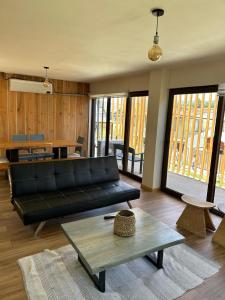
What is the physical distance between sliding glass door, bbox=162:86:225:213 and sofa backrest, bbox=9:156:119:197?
130 cm

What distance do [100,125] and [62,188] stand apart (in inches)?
138

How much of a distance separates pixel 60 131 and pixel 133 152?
2.33 m

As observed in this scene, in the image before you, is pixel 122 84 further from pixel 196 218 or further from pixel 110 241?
pixel 110 241

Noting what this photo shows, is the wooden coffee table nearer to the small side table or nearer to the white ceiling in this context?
the small side table

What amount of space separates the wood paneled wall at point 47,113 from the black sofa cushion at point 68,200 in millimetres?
3316

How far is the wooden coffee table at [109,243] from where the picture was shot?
1688mm

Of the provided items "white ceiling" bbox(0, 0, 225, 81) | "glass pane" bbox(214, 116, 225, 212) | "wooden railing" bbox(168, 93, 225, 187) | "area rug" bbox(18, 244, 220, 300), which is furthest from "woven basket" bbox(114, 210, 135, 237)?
"wooden railing" bbox(168, 93, 225, 187)

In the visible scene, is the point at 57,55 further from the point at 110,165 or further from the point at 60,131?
the point at 60,131

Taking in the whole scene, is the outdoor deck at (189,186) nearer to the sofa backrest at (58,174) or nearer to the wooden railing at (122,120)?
the wooden railing at (122,120)

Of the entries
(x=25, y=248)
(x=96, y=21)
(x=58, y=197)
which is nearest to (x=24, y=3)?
(x=96, y=21)

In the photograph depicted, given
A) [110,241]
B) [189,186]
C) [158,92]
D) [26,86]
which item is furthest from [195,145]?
[26,86]

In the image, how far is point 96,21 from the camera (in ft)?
6.73

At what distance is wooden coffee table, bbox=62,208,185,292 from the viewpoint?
1.69 meters

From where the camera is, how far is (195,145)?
12.8ft
